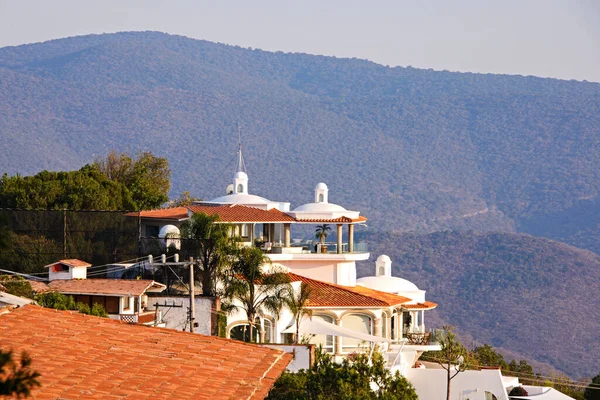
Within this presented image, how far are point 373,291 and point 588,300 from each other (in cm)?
9916

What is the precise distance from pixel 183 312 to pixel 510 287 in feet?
371

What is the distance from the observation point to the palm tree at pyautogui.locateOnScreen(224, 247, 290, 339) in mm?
44625

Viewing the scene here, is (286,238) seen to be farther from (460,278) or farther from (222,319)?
(460,278)

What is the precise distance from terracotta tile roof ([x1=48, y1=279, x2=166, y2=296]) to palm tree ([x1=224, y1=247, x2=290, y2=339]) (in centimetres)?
383

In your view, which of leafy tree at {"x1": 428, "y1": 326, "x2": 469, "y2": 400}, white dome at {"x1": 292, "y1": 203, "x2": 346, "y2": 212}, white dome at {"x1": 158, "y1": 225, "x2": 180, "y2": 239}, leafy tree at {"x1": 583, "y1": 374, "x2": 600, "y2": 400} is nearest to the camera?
leafy tree at {"x1": 428, "y1": 326, "x2": 469, "y2": 400}

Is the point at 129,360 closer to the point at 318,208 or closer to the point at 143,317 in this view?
the point at 143,317

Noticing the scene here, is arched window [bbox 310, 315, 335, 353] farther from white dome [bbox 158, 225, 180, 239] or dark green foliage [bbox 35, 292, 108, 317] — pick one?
dark green foliage [bbox 35, 292, 108, 317]

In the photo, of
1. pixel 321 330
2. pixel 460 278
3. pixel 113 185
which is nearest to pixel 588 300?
pixel 460 278

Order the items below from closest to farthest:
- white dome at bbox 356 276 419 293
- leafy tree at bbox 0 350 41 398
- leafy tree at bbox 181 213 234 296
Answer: leafy tree at bbox 0 350 41 398 < leafy tree at bbox 181 213 234 296 < white dome at bbox 356 276 419 293

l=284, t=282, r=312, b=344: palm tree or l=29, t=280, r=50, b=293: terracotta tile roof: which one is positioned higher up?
l=29, t=280, r=50, b=293: terracotta tile roof

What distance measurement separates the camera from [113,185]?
6369 centimetres

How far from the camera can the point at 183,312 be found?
4134 cm

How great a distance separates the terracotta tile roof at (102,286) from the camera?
3888cm

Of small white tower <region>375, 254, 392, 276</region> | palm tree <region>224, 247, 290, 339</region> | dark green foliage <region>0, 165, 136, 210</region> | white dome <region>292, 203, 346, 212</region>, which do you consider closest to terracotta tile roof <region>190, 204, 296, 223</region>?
white dome <region>292, 203, 346, 212</region>
